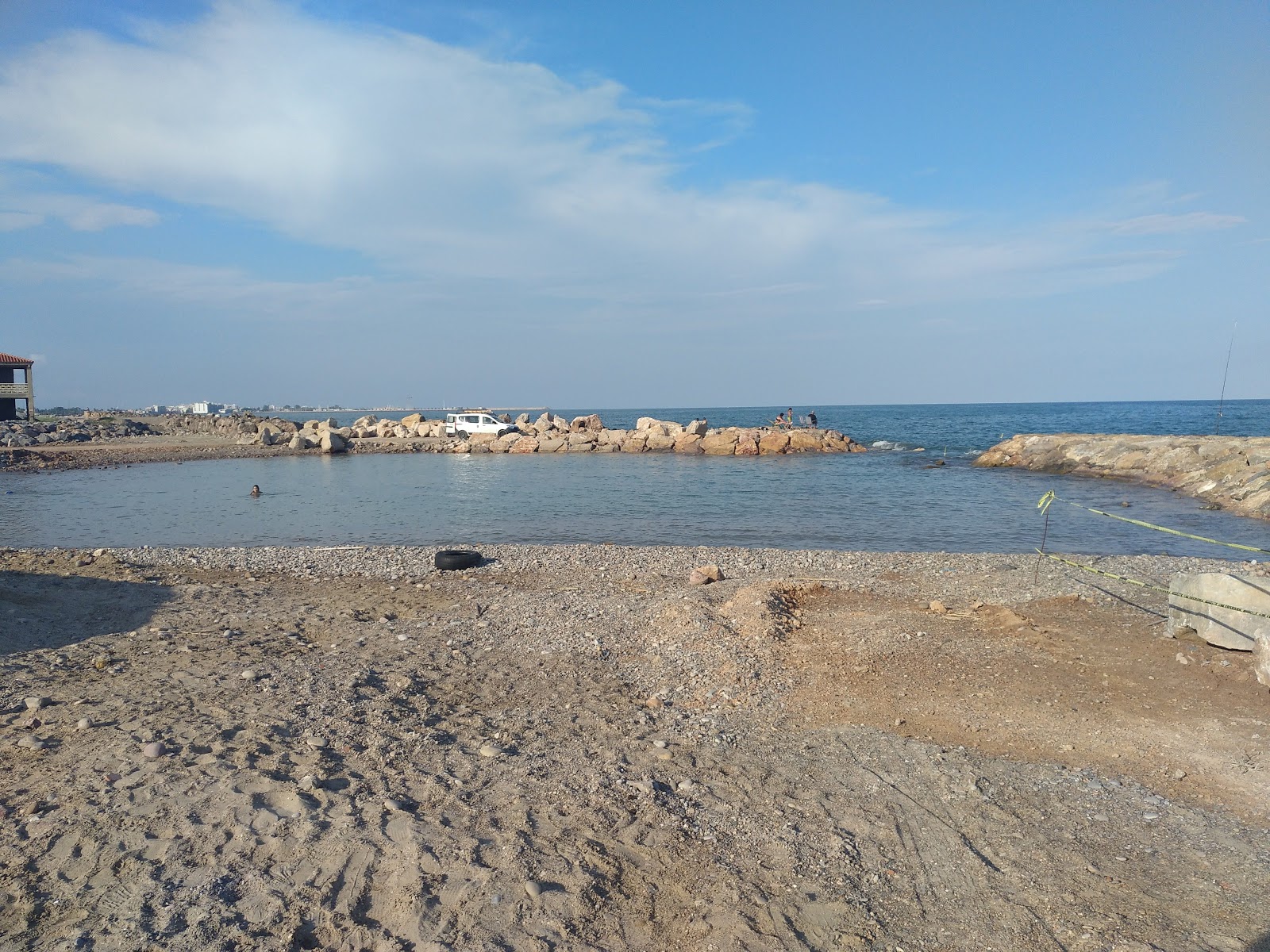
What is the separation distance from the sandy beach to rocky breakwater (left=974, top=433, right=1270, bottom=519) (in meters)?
18.2

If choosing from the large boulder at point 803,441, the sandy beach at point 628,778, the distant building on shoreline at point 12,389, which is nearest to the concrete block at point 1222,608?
the sandy beach at point 628,778

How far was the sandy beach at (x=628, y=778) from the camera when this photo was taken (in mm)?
4047

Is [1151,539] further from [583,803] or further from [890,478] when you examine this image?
[583,803]

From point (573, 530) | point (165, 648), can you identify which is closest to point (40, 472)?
point (573, 530)

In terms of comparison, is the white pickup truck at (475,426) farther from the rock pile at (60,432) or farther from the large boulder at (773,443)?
the rock pile at (60,432)

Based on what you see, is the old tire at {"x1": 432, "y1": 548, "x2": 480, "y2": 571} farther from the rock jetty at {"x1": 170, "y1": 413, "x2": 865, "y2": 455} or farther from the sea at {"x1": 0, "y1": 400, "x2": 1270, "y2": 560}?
the rock jetty at {"x1": 170, "y1": 413, "x2": 865, "y2": 455}

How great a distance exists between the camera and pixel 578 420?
54.0 metres

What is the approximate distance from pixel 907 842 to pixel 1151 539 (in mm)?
17475

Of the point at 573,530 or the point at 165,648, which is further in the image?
the point at 573,530

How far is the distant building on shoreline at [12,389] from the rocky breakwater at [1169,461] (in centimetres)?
6778

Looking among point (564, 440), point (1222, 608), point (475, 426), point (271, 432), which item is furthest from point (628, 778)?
point (271, 432)

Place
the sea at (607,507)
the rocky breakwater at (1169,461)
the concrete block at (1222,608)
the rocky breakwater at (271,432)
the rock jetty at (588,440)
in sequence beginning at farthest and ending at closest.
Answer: the rocky breakwater at (271,432), the rock jetty at (588,440), the rocky breakwater at (1169,461), the sea at (607,507), the concrete block at (1222,608)

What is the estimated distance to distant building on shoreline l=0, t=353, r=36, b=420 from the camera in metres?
55.4

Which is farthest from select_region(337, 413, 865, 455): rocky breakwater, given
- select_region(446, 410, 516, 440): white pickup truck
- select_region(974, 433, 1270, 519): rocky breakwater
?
select_region(974, 433, 1270, 519): rocky breakwater
